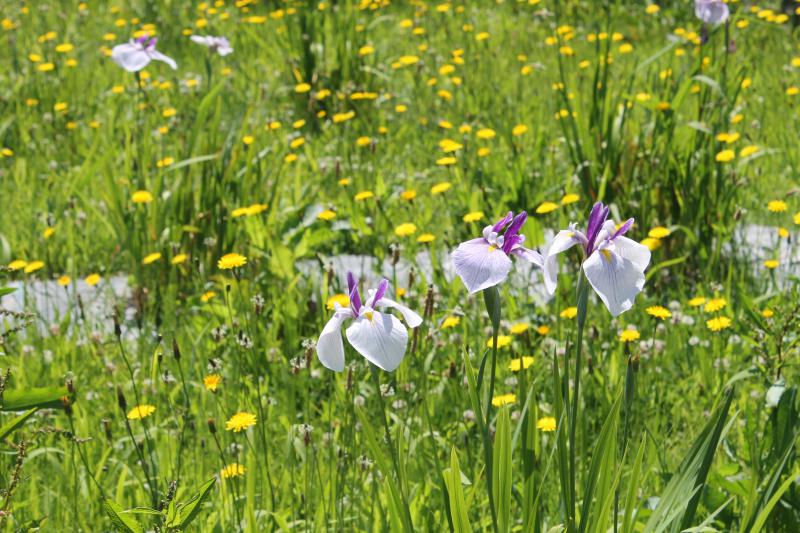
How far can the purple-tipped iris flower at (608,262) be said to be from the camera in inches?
41.9

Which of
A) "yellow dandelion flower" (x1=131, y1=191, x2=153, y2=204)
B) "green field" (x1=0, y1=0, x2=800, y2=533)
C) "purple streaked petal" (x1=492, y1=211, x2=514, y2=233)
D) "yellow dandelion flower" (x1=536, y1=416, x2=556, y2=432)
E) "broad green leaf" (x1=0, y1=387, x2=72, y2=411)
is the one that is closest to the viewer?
"purple streaked petal" (x1=492, y1=211, x2=514, y2=233)

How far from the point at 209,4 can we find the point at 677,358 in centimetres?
505

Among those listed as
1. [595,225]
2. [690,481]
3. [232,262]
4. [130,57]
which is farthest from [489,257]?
[130,57]

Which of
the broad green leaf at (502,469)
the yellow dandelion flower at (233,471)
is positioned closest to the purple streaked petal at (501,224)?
the broad green leaf at (502,469)

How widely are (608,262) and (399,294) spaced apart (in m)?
1.40

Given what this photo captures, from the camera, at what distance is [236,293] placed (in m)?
2.75

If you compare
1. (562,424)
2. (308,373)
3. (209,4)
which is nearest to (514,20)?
(209,4)

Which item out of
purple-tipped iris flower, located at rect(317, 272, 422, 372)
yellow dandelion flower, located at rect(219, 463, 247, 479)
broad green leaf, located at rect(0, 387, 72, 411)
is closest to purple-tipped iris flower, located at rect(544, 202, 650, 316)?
purple-tipped iris flower, located at rect(317, 272, 422, 372)

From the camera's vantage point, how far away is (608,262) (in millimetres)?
1089

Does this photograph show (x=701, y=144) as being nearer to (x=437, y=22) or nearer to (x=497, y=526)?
(x=497, y=526)

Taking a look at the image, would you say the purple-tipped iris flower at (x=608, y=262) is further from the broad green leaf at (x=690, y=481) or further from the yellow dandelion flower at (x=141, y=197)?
the yellow dandelion flower at (x=141, y=197)

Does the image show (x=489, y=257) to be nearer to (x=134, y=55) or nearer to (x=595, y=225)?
(x=595, y=225)

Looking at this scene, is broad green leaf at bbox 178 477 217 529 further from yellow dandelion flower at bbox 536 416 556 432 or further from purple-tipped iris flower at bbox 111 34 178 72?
purple-tipped iris flower at bbox 111 34 178 72

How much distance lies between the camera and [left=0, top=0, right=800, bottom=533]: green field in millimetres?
1332
